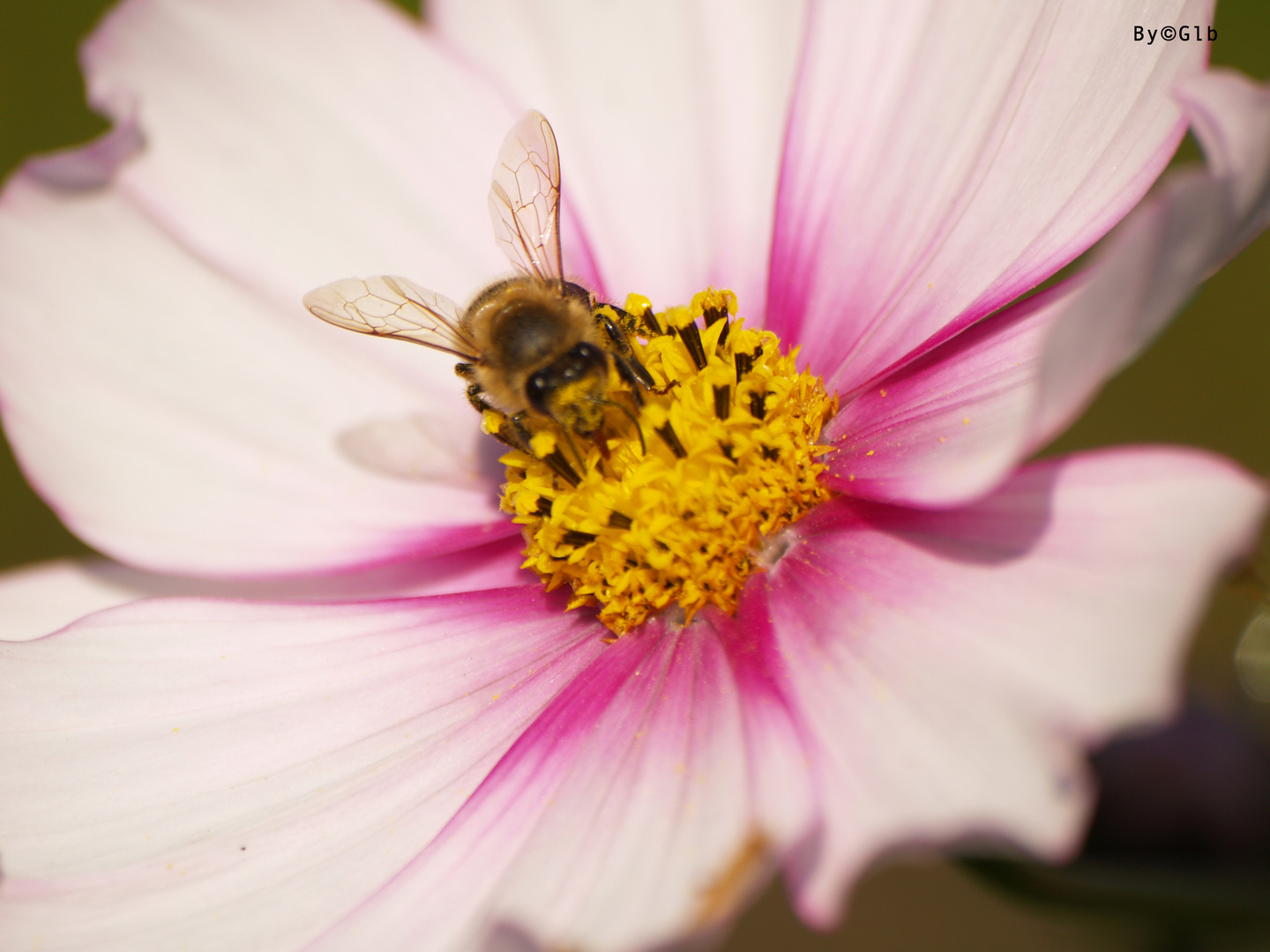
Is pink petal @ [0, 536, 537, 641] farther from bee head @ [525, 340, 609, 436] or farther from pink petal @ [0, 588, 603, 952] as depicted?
bee head @ [525, 340, 609, 436]

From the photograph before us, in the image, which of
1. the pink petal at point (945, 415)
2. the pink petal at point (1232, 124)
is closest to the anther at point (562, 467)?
the pink petal at point (945, 415)

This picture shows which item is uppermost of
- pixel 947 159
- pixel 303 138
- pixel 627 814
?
pixel 303 138

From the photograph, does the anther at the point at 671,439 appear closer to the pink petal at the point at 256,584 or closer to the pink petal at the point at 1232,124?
the pink petal at the point at 256,584

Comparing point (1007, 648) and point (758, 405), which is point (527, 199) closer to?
point (758, 405)

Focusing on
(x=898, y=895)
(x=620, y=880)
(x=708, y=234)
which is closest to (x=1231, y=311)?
(x=898, y=895)

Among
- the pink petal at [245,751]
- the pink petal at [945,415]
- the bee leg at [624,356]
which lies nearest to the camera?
the pink petal at [945,415]

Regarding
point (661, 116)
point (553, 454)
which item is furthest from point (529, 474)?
point (661, 116)

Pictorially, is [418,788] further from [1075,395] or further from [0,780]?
[1075,395]
